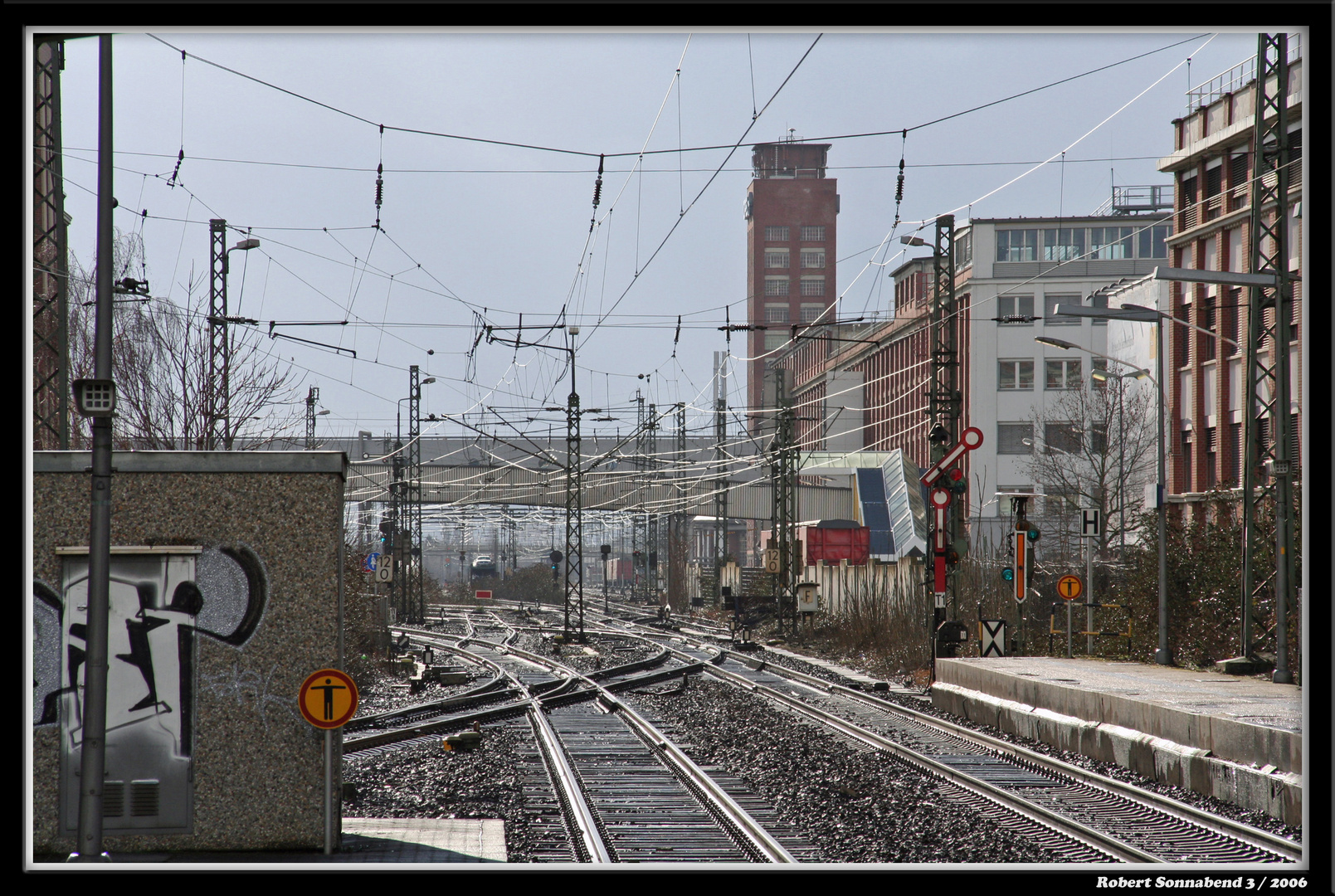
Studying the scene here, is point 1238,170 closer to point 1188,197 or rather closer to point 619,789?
point 1188,197

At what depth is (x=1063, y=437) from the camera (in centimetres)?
6159

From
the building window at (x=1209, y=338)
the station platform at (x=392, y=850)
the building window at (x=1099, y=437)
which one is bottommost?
the station platform at (x=392, y=850)

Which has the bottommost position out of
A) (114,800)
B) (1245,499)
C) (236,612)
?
(114,800)

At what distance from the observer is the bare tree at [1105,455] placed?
169 feet

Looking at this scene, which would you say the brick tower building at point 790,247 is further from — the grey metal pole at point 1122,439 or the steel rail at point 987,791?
the steel rail at point 987,791

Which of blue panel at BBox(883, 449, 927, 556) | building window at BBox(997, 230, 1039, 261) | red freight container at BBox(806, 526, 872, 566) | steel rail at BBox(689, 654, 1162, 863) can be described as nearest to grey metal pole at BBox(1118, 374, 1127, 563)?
blue panel at BBox(883, 449, 927, 556)

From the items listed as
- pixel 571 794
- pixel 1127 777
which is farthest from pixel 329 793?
pixel 1127 777

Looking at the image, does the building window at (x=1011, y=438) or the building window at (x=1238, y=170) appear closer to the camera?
the building window at (x=1238, y=170)

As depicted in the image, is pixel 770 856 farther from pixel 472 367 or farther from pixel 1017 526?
pixel 472 367

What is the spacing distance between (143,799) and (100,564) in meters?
1.95

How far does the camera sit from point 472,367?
39.2m

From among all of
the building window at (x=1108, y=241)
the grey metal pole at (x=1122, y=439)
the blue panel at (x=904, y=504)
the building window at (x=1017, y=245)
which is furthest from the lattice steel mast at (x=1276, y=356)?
the building window at (x=1108, y=241)

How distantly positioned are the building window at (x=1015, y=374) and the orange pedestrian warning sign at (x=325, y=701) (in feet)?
222
